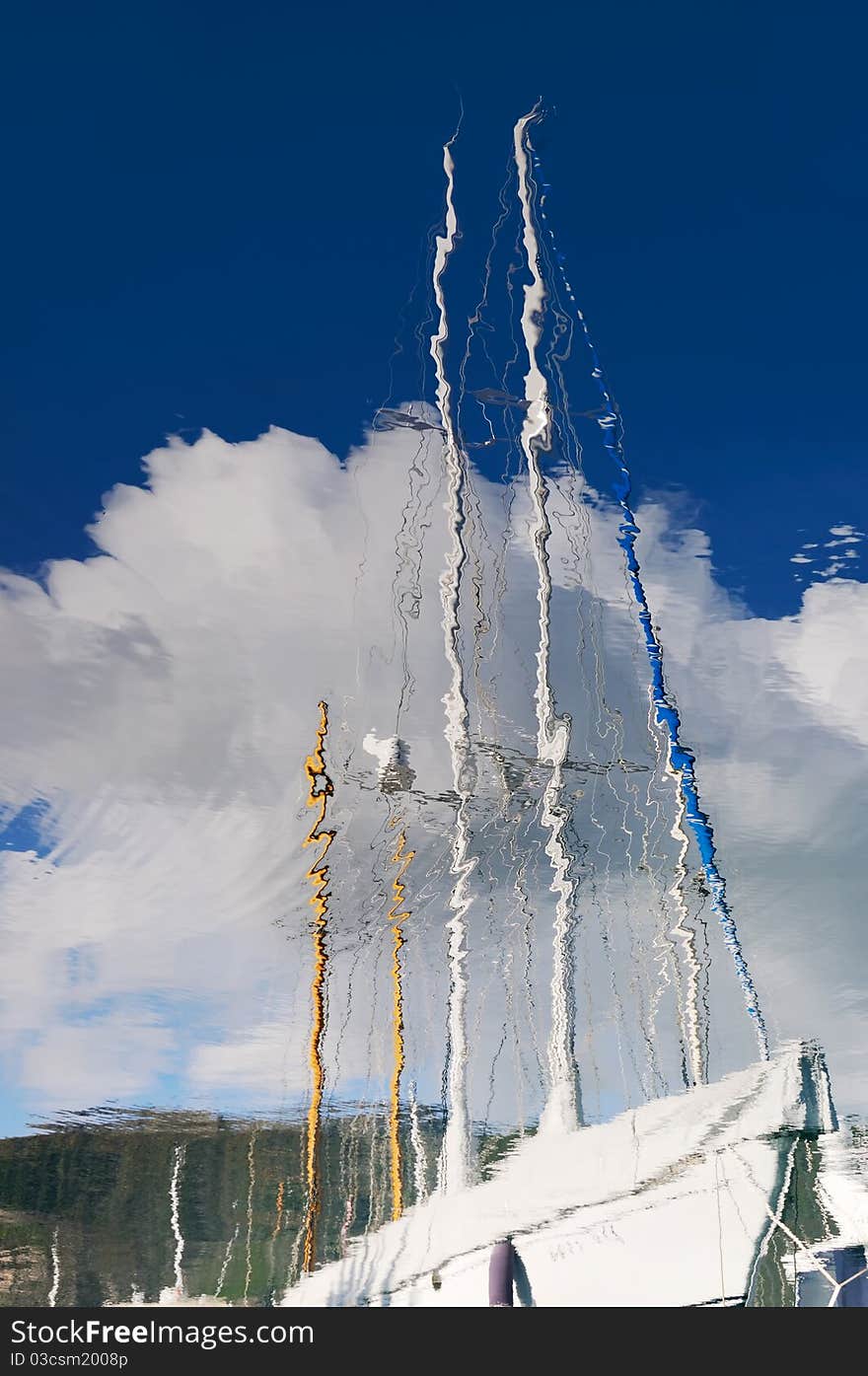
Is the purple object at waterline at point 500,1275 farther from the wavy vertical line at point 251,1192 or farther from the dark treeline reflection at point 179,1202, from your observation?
the wavy vertical line at point 251,1192

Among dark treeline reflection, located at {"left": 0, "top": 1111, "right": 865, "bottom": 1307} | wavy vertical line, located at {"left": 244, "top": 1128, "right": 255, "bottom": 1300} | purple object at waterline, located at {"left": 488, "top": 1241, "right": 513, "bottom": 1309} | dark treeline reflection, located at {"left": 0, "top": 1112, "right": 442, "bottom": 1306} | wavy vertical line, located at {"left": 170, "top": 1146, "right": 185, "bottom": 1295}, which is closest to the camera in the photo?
purple object at waterline, located at {"left": 488, "top": 1241, "right": 513, "bottom": 1309}

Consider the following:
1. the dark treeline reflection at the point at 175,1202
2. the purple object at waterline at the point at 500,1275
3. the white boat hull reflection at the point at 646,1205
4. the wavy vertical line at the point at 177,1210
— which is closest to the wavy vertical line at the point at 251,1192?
the dark treeline reflection at the point at 175,1202

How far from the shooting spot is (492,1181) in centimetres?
3091

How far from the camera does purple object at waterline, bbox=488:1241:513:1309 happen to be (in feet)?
80.2

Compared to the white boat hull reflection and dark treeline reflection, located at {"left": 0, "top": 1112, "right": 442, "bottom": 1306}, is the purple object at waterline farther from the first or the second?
dark treeline reflection, located at {"left": 0, "top": 1112, "right": 442, "bottom": 1306}

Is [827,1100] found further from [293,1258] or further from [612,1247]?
[293,1258]

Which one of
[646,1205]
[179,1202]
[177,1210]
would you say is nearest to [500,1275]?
[646,1205]

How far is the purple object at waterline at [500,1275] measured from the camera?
80.2 ft

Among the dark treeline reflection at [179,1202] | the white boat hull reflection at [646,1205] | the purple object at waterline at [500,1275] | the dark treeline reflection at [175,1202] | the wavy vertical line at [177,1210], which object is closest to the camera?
the white boat hull reflection at [646,1205]

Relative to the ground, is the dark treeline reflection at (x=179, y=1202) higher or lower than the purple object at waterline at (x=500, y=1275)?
higher

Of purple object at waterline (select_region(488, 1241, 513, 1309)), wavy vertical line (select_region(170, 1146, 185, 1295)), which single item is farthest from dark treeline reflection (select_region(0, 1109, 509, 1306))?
purple object at waterline (select_region(488, 1241, 513, 1309))

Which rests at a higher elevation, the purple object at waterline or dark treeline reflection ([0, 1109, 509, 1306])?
dark treeline reflection ([0, 1109, 509, 1306])

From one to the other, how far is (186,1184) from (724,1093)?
92.0 m
